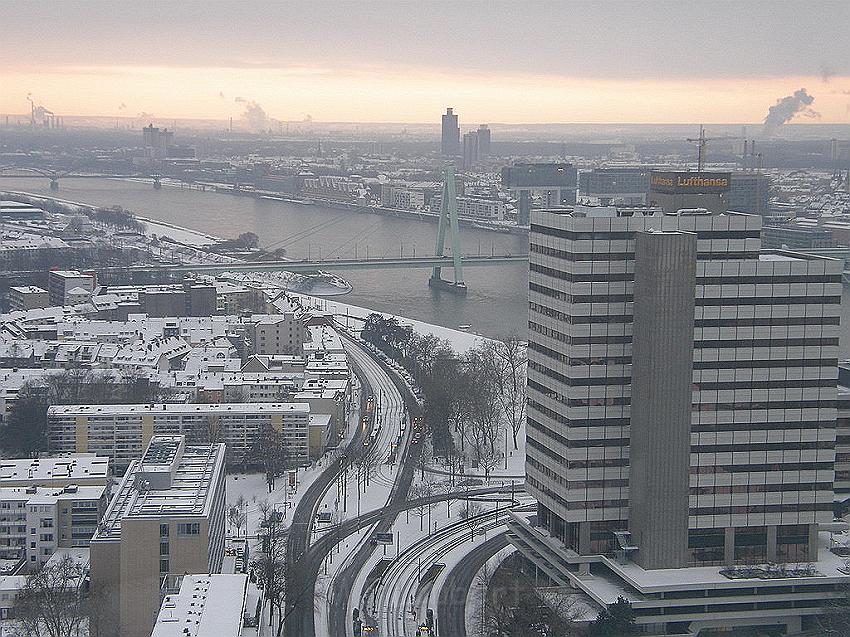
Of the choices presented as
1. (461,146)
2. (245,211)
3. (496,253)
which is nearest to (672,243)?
(496,253)

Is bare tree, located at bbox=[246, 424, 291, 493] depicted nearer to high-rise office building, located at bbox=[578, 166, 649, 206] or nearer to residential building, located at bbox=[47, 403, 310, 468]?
residential building, located at bbox=[47, 403, 310, 468]

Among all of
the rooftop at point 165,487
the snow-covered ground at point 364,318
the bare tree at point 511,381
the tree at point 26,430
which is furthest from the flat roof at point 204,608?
the snow-covered ground at point 364,318

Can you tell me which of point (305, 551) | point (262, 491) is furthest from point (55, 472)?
point (305, 551)

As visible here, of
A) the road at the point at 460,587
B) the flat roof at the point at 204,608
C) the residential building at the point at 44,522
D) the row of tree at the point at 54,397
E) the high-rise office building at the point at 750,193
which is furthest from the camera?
the high-rise office building at the point at 750,193

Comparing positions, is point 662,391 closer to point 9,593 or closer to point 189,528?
point 189,528

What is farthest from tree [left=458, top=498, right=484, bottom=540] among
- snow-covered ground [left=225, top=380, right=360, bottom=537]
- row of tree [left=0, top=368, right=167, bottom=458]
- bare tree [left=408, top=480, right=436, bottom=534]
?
row of tree [left=0, top=368, right=167, bottom=458]

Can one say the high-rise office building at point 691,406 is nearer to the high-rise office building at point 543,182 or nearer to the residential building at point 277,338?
the residential building at point 277,338

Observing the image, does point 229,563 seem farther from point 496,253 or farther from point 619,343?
point 496,253
